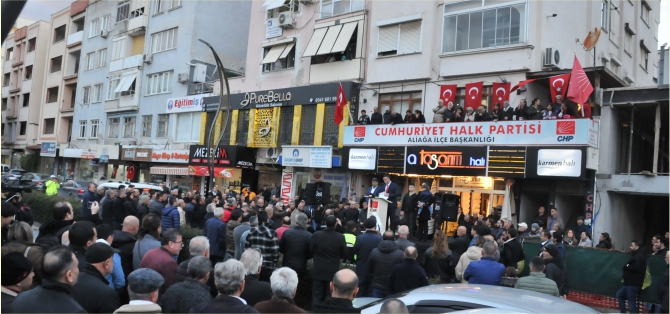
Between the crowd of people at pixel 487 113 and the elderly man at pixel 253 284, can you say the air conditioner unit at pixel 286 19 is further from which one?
the elderly man at pixel 253 284

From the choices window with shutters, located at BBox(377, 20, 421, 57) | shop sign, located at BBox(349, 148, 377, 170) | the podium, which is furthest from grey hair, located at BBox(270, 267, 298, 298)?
window with shutters, located at BBox(377, 20, 421, 57)

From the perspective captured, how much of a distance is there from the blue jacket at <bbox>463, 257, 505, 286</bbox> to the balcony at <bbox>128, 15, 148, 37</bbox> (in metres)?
36.4

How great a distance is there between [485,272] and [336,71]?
19394mm

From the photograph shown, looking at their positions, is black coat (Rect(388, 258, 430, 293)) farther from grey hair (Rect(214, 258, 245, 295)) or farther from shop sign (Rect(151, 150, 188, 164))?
shop sign (Rect(151, 150, 188, 164))

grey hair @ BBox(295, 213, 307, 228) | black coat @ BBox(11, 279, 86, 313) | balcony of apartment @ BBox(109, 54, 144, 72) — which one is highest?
balcony of apartment @ BBox(109, 54, 144, 72)

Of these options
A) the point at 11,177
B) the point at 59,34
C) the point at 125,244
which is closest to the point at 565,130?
the point at 125,244

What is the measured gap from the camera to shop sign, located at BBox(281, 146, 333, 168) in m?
25.2

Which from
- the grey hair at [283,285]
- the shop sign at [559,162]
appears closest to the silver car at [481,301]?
the grey hair at [283,285]

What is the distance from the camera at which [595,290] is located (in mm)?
12445

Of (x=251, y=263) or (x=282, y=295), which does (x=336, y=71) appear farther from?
(x=282, y=295)

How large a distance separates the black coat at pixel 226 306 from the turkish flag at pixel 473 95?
1743cm

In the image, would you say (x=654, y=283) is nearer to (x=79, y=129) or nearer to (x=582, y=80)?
(x=582, y=80)

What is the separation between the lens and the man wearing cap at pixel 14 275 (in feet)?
13.7

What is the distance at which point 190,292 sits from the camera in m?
5.10
